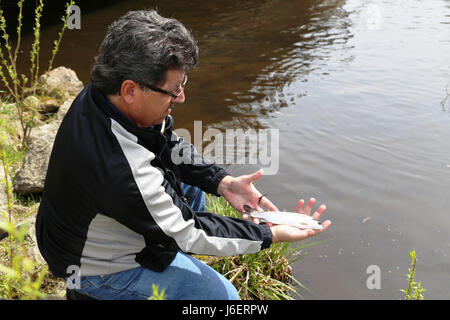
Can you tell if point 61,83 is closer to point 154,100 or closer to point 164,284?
point 154,100

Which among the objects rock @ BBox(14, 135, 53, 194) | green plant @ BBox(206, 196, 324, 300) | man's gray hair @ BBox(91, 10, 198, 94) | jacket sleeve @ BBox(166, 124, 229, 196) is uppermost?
man's gray hair @ BBox(91, 10, 198, 94)

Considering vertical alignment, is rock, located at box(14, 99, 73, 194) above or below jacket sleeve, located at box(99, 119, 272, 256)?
below

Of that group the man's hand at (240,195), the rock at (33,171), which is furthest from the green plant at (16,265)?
the man's hand at (240,195)

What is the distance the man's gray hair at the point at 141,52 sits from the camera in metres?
2.12

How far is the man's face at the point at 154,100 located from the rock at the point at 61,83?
4402mm

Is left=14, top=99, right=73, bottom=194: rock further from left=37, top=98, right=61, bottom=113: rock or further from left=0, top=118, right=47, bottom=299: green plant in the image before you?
left=37, top=98, right=61, bottom=113: rock

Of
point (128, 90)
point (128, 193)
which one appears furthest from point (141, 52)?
point (128, 193)

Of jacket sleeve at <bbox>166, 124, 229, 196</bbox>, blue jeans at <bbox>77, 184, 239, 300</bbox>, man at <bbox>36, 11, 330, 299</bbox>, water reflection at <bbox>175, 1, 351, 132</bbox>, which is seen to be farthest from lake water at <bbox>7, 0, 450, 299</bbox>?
man at <bbox>36, 11, 330, 299</bbox>

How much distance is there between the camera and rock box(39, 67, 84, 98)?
632 cm

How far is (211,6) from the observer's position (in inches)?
542

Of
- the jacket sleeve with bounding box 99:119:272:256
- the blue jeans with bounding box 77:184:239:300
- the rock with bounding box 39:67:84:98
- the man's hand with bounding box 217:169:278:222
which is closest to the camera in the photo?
the jacket sleeve with bounding box 99:119:272:256

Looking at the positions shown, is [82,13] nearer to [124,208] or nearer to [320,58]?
[320,58]

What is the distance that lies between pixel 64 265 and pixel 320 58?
8029 mm

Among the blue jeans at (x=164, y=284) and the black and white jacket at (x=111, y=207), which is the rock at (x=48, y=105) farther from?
the blue jeans at (x=164, y=284)
